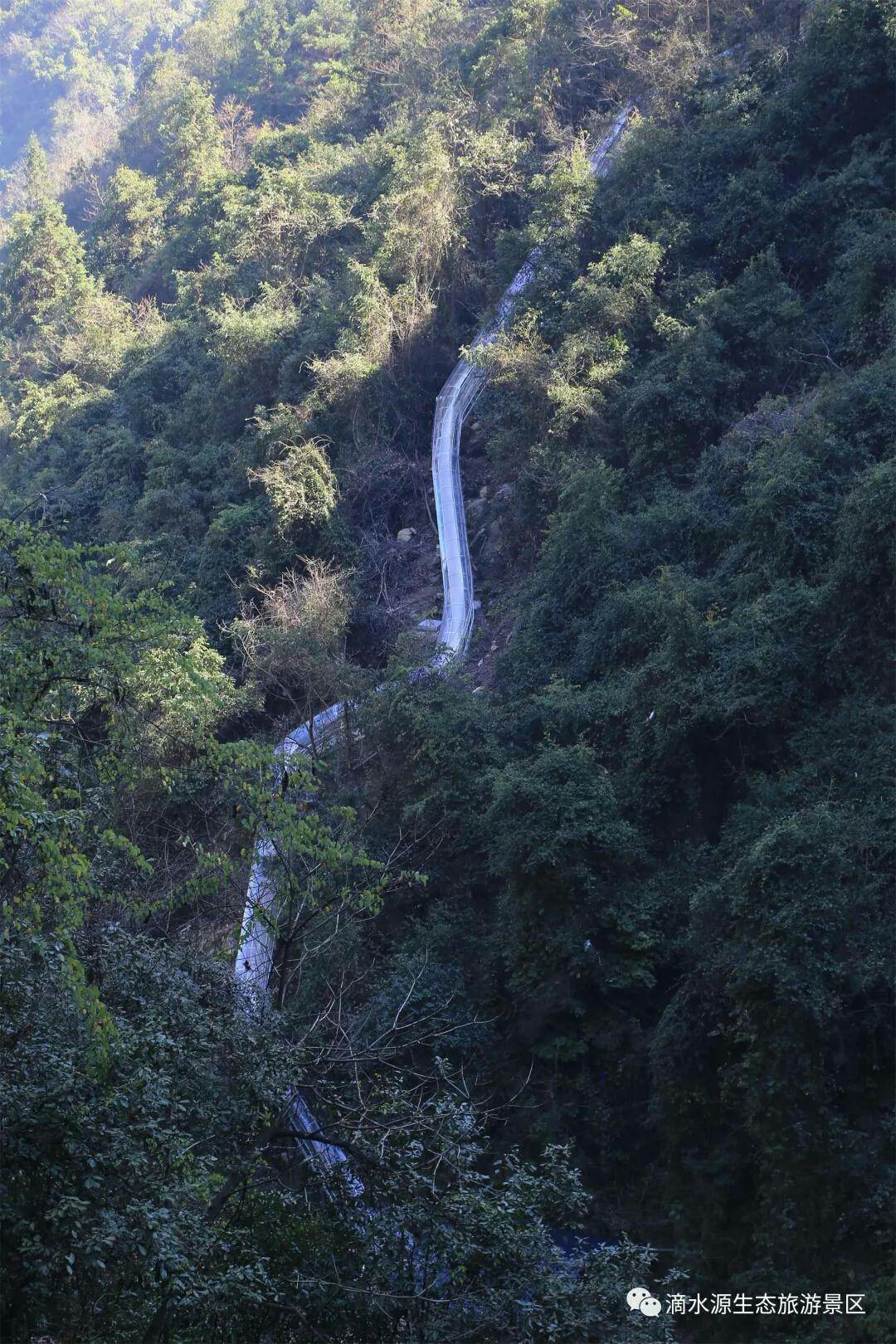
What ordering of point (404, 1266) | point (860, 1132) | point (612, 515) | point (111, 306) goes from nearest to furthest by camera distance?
point (404, 1266)
point (860, 1132)
point (612, 515)
point (111, 306)

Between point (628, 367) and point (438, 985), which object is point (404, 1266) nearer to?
point (438, 985)

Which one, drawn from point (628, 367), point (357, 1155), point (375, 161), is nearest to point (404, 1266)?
point (357, 1155)

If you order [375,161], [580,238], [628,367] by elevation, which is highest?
[375,161]

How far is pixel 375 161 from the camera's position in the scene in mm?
31266

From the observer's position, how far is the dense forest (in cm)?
675

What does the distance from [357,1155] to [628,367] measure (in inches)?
638

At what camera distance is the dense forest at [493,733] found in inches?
266

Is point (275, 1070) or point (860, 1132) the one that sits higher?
point (275, 1070)
